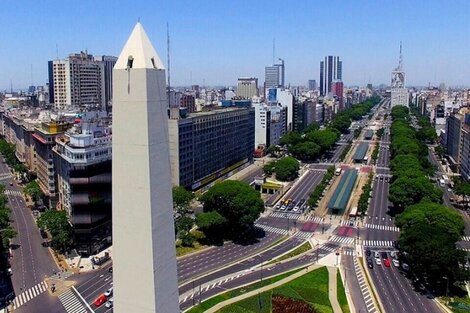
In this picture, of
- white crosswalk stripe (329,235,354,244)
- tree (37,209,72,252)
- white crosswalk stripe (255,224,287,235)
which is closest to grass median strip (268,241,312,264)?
white crosswalk stripe (329,235,354,244)

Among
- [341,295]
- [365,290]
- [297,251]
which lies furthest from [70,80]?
[365,290]

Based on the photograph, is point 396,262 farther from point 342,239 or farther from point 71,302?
point 71,302

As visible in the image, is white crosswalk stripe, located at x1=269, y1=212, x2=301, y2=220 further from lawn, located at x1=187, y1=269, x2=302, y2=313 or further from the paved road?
the paved road

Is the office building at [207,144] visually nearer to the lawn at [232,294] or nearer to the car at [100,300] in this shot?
the lawn at [232,294]

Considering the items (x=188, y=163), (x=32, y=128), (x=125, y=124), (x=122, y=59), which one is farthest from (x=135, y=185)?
(x=32, y=128)

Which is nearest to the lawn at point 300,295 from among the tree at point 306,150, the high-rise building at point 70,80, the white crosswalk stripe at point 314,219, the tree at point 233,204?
the tree at point 233,204
